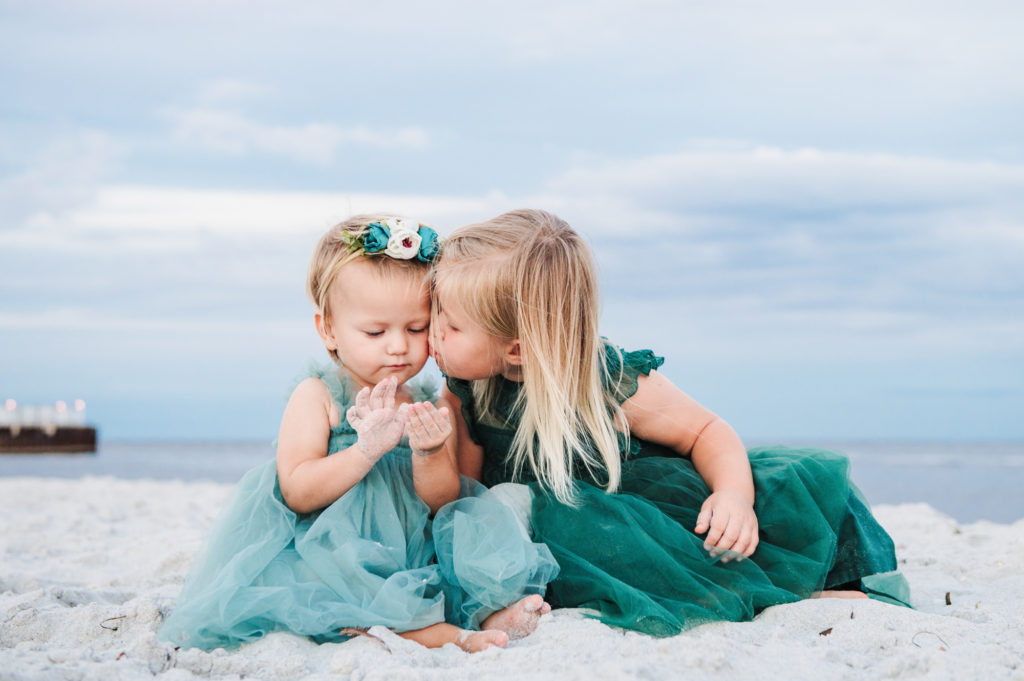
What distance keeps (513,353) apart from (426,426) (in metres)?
0.54

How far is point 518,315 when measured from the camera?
9.46 feet

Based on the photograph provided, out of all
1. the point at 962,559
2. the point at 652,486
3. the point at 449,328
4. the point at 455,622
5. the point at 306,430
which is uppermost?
the point at 449,328

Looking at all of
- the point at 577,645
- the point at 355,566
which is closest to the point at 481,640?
the point at 577,645

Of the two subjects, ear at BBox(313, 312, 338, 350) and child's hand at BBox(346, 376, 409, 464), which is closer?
child's hand at BBox(346, 376, 409, 464)

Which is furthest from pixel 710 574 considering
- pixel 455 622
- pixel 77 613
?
pixel 77 613

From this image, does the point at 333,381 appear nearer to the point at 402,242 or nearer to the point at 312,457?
the point at 312,457

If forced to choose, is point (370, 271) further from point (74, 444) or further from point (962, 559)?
point (74, 444)

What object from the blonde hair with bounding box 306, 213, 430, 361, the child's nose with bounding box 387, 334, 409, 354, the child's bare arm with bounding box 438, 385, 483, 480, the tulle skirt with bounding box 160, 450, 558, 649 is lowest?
the tulle skirt with bounding box 160, 450, 558, 649

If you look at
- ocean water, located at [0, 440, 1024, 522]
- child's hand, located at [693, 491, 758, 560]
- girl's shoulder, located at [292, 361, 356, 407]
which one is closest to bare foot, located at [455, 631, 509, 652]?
child's hand, located at [693, 491, 758, 560]

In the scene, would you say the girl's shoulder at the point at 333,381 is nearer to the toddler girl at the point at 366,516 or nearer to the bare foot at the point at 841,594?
the toddler girl at the point at 366,516

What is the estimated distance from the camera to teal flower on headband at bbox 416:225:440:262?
2.94m

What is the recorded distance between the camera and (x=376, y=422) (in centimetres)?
256

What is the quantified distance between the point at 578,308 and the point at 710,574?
3.25 feet

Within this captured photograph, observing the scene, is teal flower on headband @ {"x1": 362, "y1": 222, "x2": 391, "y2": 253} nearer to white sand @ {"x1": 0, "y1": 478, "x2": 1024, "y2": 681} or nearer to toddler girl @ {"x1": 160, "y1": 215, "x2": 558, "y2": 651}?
toddler girl @ {"x1": 160, "y1": 215, "x2": 558, "y2": 651}
